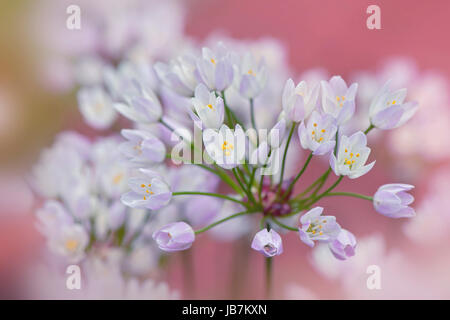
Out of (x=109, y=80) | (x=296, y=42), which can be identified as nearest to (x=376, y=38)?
(x=296, y=42)

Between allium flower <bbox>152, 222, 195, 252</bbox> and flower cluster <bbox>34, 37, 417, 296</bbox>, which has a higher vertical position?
flower cluster <bbox>34, 37, 417, 296</bbox>

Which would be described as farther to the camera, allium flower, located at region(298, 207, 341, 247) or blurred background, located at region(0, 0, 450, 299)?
blurred background, located at region(0, 0, 450, 299)

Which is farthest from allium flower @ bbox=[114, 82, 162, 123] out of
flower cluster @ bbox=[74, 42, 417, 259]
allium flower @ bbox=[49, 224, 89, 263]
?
allium flower @ bbox=[49, 224, 89, 263]

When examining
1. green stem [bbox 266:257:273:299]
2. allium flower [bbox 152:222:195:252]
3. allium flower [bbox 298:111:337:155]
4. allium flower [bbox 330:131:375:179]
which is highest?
allium flower [bbox 298:111:337:155]

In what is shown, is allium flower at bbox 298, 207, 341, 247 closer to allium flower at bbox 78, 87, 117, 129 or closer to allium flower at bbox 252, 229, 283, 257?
allium flower at bbox 252, 229, 283, 257

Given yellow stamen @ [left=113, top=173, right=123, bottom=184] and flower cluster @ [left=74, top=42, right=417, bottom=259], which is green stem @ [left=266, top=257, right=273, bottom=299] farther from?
yellow stamen @ [left=113, top=173, right=123, bottom=184]
